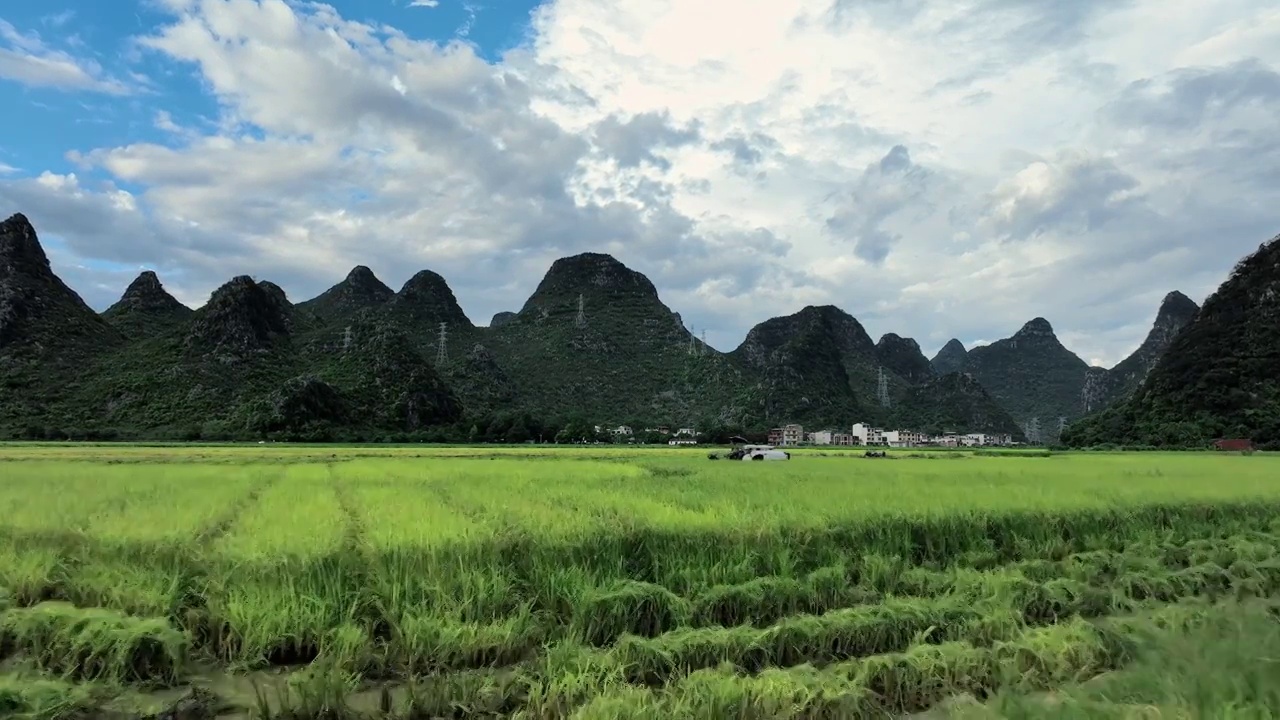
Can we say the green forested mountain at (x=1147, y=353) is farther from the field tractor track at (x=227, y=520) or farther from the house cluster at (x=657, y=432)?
the field tractor track at (x=227, y=520)

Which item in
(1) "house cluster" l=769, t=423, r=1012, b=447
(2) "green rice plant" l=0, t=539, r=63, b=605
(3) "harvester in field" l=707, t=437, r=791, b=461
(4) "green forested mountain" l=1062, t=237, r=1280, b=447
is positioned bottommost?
(1) "house cluster" l=769, t=423, r=1012, b=447

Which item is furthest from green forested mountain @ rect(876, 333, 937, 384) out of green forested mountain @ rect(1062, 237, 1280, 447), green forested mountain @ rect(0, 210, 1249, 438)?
green forested mountain @ rect(1062, 237, 1280, 447)

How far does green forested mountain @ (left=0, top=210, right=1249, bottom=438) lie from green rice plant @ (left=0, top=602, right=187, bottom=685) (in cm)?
5286

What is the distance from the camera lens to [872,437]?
90938mm

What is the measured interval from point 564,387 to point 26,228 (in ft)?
200

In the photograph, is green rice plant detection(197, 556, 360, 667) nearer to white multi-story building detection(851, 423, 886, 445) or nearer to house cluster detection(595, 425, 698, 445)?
house cluster detection(595, 425, 698, 445)

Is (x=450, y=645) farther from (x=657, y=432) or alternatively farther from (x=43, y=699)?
(x=657, y=432)

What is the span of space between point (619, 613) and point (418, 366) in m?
66.2

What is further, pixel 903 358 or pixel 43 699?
pixel 903 358

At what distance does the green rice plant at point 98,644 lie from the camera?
14.3 ft

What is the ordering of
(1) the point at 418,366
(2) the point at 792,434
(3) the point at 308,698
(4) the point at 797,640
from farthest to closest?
(2) the point at 792,434
(1) the point at 418,366
(4) the point at 797,640
(3) the point at 308,698

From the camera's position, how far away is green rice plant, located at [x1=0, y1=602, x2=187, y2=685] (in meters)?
4.37

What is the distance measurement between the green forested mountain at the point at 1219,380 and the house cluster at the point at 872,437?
90.9 ft

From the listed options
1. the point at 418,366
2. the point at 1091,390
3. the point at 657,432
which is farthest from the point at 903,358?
the point at 418,366
